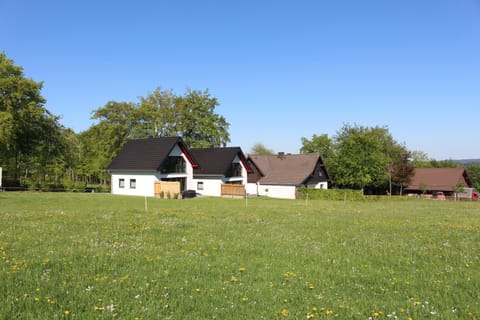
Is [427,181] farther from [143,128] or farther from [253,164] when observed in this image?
[143,128]

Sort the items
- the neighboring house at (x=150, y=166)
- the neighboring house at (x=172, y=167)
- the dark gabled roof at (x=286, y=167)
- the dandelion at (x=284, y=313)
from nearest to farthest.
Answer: the dandelion at (x=284, y=313) → the neighboring house at (x=150, y=166) → the neighboring house at (x=172, y=167) → the dark gabled roof at (x=286, y=167)

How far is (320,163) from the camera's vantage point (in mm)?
61656

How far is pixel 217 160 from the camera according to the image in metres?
52.8

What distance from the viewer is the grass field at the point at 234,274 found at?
5.46 m

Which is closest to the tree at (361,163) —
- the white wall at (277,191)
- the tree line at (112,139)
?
the tree line at (112,139)

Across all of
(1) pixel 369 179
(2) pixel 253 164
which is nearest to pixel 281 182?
(2) pixel 253 164

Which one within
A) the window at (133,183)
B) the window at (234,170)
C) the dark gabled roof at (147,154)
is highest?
the dark gabled roof at (147,154)

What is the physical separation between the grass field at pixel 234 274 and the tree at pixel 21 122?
41.1 meters

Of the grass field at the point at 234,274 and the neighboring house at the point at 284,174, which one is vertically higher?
the neighboring house at the point at 284,174

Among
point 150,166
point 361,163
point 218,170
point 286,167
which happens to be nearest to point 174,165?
point 150,166

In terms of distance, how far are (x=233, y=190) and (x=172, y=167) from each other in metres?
Answer: 8.81

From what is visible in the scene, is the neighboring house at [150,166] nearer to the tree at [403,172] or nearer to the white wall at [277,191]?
the white wall at [277,191]

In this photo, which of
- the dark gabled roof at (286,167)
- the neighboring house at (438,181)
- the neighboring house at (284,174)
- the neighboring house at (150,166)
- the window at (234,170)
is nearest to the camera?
the neighboring house at (150,166)

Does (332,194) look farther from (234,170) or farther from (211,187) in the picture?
(211,187)
